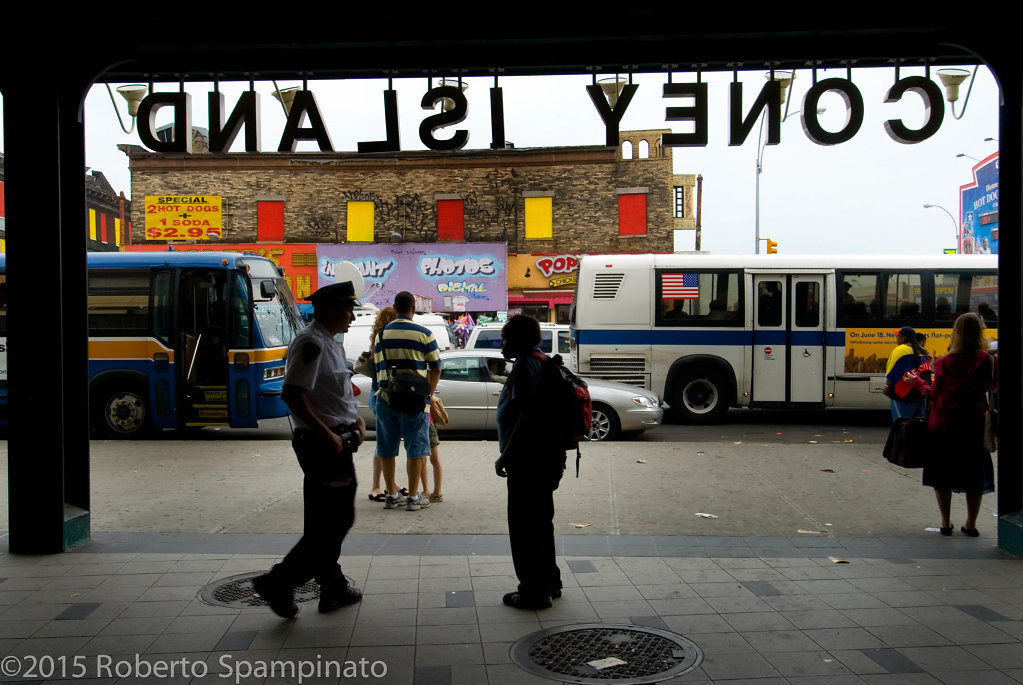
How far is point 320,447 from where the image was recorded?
4.67 m

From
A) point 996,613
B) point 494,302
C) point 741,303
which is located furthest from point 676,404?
point 494,302

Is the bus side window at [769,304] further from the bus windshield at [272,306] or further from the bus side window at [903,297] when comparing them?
the bus windshield at [272,306]

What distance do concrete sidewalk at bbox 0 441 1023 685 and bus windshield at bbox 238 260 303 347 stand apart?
4.95 m

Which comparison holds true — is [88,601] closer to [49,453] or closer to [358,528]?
[49,453]

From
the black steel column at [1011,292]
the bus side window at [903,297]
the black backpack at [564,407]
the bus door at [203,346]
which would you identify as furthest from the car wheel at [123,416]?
the bus side window at [903,297]

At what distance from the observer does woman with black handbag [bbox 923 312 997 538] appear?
21.8 ft

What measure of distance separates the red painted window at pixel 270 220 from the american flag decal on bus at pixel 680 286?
2273cm

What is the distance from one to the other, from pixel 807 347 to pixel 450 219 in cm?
2139

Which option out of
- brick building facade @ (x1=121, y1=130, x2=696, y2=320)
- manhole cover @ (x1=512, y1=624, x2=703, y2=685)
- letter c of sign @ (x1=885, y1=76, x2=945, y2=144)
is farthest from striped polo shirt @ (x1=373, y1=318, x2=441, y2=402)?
brick building facade @ (x1=121, y1=130, x2=696, y2=320)

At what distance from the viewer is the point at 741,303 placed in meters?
15.6

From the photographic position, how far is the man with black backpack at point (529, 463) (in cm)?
495

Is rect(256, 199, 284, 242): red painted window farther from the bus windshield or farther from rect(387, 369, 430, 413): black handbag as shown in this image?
rect(387, 369, 430, 413): black handbag

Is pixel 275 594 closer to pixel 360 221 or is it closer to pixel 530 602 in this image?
pixel 530 602

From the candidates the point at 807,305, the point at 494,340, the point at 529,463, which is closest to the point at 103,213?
the point at 494,340
